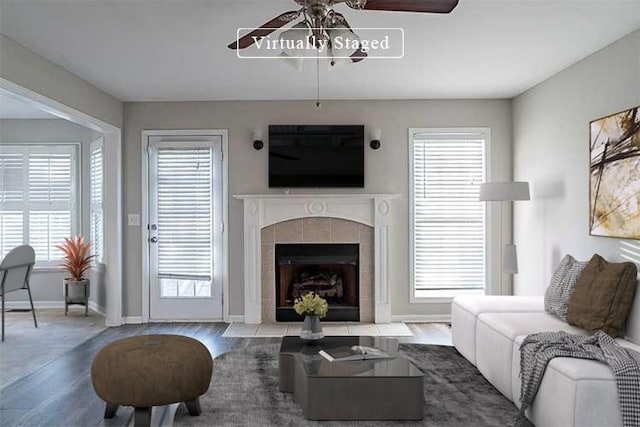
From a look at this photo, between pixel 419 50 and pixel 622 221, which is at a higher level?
pixel 419 50

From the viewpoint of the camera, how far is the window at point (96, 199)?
22.2 feet

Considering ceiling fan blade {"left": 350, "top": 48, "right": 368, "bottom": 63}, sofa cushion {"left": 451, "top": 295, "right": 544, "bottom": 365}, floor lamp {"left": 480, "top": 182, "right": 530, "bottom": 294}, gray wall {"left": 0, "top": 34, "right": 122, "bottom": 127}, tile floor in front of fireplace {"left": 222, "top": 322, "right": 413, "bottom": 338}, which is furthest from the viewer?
tile floor in front of fireplace {"left": 222, "top": 322, "right": 413, "bottom": 338}

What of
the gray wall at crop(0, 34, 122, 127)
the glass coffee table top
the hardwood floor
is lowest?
the hardwood floor

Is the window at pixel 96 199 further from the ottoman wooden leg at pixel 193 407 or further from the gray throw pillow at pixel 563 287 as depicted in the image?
the gray throw pillow at pixel 563 287

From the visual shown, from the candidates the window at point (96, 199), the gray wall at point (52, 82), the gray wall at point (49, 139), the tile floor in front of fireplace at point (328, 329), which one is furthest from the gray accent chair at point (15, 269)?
the tile floor in front of fireplace at point (328, 329)

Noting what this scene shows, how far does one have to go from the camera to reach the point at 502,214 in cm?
615

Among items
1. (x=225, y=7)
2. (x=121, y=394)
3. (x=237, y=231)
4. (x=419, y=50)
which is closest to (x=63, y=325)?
(x=237, y=231)

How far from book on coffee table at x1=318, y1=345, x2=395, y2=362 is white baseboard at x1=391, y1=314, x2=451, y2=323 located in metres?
2.54

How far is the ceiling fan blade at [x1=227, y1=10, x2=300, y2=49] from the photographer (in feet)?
8.71

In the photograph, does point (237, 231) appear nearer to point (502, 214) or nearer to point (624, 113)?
point (502, 214)

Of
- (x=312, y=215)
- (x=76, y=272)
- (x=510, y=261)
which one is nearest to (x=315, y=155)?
(x=312, y=215)

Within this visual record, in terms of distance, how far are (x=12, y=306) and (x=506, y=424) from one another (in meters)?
6.47

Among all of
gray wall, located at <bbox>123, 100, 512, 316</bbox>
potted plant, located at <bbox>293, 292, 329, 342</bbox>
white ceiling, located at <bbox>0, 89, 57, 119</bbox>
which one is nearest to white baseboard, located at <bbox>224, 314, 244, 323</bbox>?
gray wall, located at <bbox>123, 100, 512, 316</bbox>

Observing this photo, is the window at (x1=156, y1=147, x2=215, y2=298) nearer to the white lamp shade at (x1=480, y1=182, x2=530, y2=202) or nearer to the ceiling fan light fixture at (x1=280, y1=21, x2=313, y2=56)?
the white lamp shade at (x1=480, y1=182, x2=530, y2=202)
